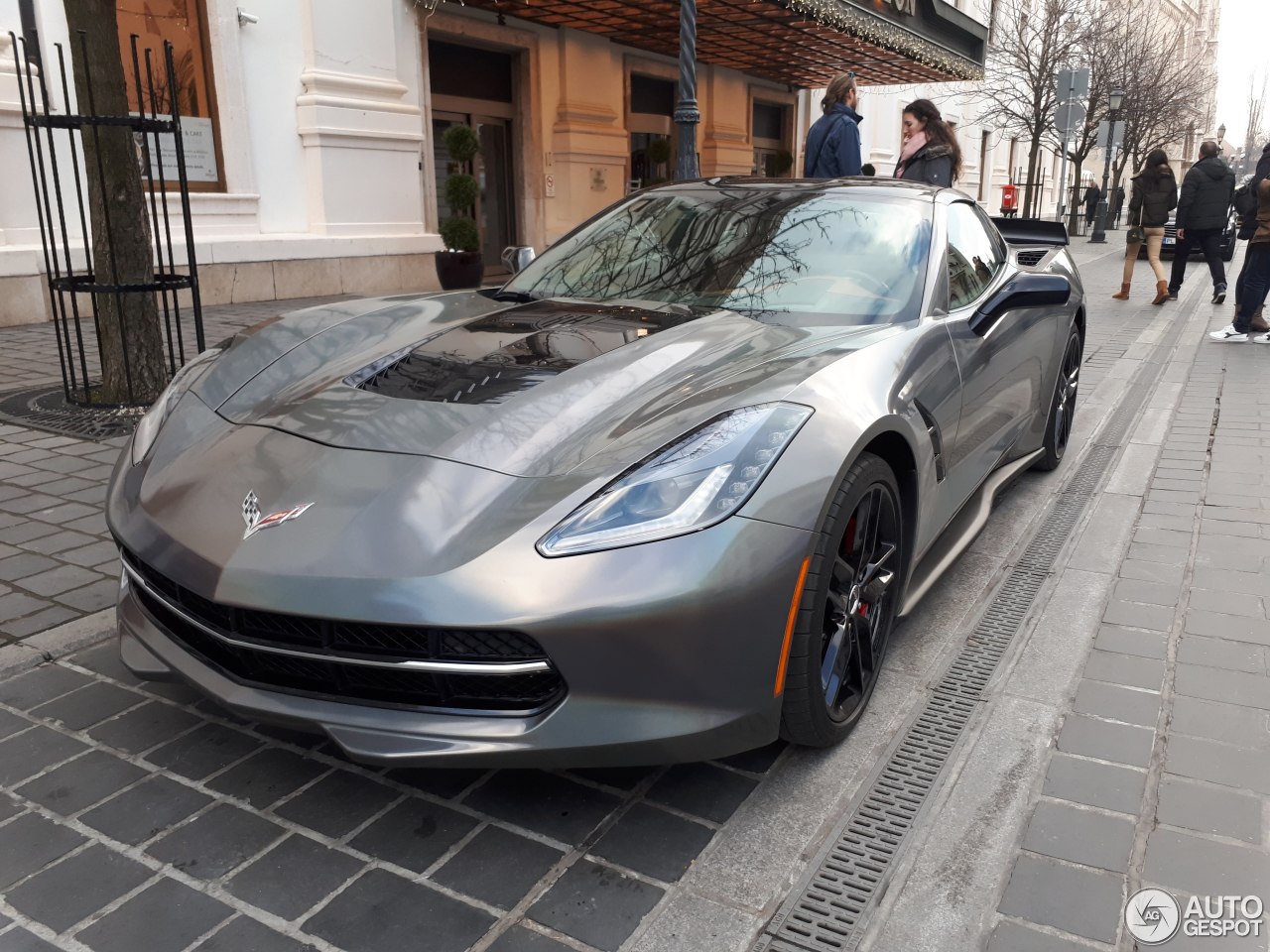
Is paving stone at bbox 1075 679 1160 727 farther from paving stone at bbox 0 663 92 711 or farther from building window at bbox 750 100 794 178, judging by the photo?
building window at bbox 750 100 794 178

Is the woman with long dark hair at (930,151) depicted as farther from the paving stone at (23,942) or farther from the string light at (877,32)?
the string light at (877,32)

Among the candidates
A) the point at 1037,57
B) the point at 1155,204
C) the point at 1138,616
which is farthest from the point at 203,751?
the point at 1037,57

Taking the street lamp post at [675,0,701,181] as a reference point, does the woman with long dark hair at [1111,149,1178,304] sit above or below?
below

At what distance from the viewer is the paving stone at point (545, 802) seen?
2.24 meters

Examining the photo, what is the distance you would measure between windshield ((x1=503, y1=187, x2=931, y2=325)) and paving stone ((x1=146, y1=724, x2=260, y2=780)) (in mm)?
1827

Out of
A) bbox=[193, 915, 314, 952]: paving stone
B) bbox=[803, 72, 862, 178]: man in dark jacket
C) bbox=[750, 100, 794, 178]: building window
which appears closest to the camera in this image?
bbox=[193, 915, 314, 952]: paving stone

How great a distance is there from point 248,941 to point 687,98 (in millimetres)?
7120

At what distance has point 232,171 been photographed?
1106 cm

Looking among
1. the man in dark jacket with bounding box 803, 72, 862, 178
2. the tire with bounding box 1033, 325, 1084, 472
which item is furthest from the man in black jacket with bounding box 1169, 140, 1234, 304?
the tire with bounding box 1033, 325, 1084, 472

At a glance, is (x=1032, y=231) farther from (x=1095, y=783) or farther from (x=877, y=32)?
(x=877, y=32)

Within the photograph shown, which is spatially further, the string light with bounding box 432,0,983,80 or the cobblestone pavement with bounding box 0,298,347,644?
the string light with bounding box 432,0,983,80

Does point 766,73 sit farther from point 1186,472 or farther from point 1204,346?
point 1186,472

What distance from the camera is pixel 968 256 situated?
3.81 meters

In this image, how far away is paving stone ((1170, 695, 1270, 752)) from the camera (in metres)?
2.64
